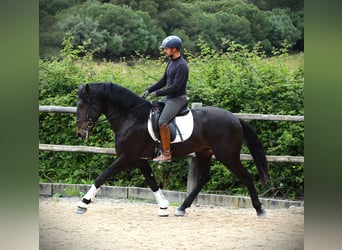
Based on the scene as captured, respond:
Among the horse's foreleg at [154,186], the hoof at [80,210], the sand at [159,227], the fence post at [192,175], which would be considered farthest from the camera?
the fence post at [192,175]

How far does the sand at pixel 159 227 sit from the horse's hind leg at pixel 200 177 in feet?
0.31

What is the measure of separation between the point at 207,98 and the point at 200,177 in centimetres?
107

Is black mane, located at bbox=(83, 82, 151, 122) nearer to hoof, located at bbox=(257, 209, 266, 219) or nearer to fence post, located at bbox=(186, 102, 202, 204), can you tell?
fence post, located at bbox=(186, 102, 202, 204)

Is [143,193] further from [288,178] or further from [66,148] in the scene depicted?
[288,178]

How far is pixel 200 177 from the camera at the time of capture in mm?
5676

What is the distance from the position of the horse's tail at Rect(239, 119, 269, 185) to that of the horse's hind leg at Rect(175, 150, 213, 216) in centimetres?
45

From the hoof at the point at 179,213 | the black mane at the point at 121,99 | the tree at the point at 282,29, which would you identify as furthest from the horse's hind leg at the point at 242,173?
the tree at the point at 282,29

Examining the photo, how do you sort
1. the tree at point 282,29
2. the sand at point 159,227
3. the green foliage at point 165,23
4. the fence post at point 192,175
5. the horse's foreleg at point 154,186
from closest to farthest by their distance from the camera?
1. the sand at point 159,227
2. the horse's foreleg at point 154,186
3. the fence post at point 192,175
4. the tree at point 282,29
5. the green foliage at point 165,23

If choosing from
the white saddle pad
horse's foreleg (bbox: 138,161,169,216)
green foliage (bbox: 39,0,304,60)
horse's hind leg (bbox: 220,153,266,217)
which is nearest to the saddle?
the white saddle pad

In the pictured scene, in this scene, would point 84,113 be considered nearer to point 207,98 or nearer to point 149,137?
point 149,137

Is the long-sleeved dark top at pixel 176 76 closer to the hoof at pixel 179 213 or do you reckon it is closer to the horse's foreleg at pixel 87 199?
the horse's foreleg at pixel 87 199

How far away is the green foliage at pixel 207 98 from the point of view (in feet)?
20.3
